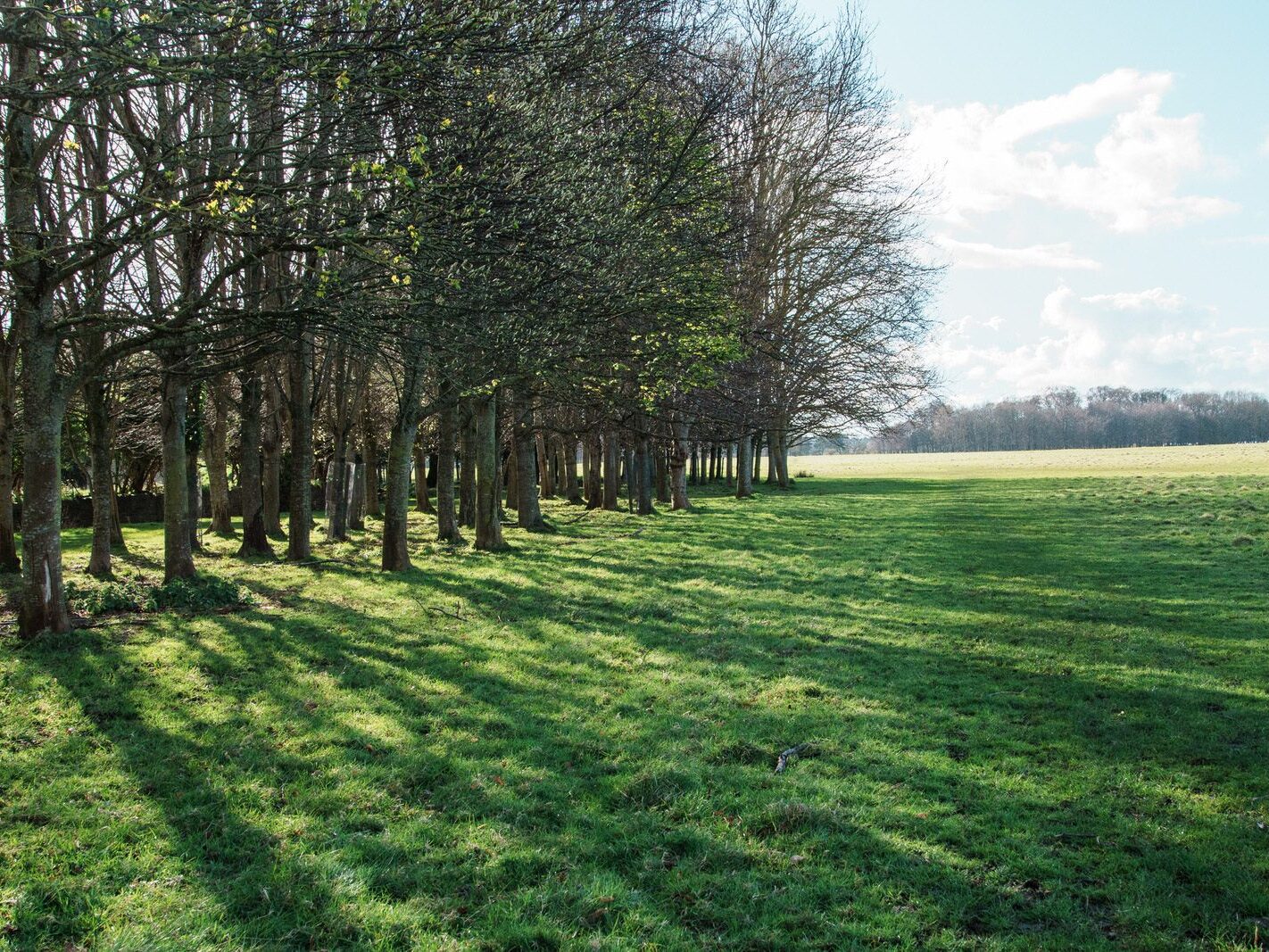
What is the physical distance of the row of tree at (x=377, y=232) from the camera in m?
8.21

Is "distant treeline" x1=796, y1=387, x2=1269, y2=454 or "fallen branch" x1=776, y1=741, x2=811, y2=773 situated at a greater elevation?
"distant treeline" x1=796, y1=387, x2=1269, y2=454

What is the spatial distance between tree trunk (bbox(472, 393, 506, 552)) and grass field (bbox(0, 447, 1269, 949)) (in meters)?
6.32

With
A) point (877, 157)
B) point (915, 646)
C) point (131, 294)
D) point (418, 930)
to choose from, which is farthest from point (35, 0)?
point (877, 157)

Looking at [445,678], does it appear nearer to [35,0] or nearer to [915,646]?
[915,646]

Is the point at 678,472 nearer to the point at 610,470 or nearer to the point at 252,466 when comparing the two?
the point at 610,470

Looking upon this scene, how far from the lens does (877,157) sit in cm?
3225

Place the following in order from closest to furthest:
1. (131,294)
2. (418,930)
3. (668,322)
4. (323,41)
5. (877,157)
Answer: (418,930)
(323,41)
(668,322)
(131,294)
(877,157)

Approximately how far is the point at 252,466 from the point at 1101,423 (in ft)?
544

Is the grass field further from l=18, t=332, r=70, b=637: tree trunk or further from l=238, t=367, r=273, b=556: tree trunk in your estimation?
l=238, t=367, r=273, b=556: tree trunk

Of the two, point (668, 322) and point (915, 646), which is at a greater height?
point (668, 322)

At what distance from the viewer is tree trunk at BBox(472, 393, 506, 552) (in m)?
20.3

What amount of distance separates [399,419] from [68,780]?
11.9 meters

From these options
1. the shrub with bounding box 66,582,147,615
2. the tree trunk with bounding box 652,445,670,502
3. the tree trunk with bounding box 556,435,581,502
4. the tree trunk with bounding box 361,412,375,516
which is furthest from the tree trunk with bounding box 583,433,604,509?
the shrub with bounding box 66,582,147,615

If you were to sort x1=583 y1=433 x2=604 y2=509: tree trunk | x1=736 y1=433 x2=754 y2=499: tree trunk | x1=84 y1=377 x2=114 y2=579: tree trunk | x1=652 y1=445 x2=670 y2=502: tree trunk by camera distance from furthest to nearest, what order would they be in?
x1=652 y1=445 x2=670 y2=502: tree trunk
x1=736 y1=433 x2=754 y2=499: tree trunk
x1=583 y1=433 x2=604 y2=509: tree trunk
x1=84 y1=377 x2=114 y2=579: tree trunk
